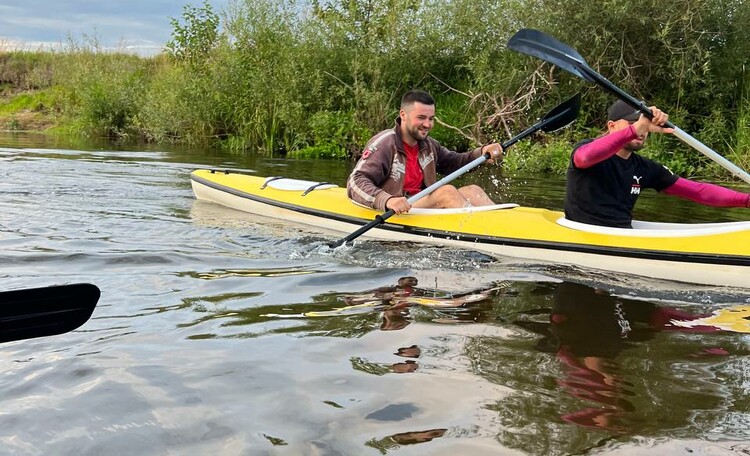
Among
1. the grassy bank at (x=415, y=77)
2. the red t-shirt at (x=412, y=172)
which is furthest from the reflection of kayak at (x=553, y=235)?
the grassy bank at (x=415, y=77)

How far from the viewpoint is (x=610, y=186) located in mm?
4555

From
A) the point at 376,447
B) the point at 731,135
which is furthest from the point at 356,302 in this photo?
the point at 731,135

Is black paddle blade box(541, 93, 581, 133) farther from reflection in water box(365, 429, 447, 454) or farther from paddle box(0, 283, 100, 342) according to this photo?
paddle box(0, 283, 100, 342)

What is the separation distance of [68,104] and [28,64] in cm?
859

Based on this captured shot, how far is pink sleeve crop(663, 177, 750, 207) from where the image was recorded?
4570 mm

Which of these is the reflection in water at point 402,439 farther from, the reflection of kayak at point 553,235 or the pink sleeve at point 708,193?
the pink sleeve at point 708,193

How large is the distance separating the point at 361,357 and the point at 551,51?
3.44 metres

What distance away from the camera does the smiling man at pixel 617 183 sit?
175 inches

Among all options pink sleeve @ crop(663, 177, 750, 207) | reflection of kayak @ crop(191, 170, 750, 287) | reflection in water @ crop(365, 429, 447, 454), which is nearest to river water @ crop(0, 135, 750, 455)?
reflection in water @ crop(365, 429, 447, 454)

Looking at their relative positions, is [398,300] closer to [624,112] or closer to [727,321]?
[727,321]

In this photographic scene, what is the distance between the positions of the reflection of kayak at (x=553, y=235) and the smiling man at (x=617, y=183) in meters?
0.17

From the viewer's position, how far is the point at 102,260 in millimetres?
4305

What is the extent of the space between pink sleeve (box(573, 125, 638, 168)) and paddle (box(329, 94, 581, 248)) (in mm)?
1016

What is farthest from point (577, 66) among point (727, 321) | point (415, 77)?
point (415, 77)
